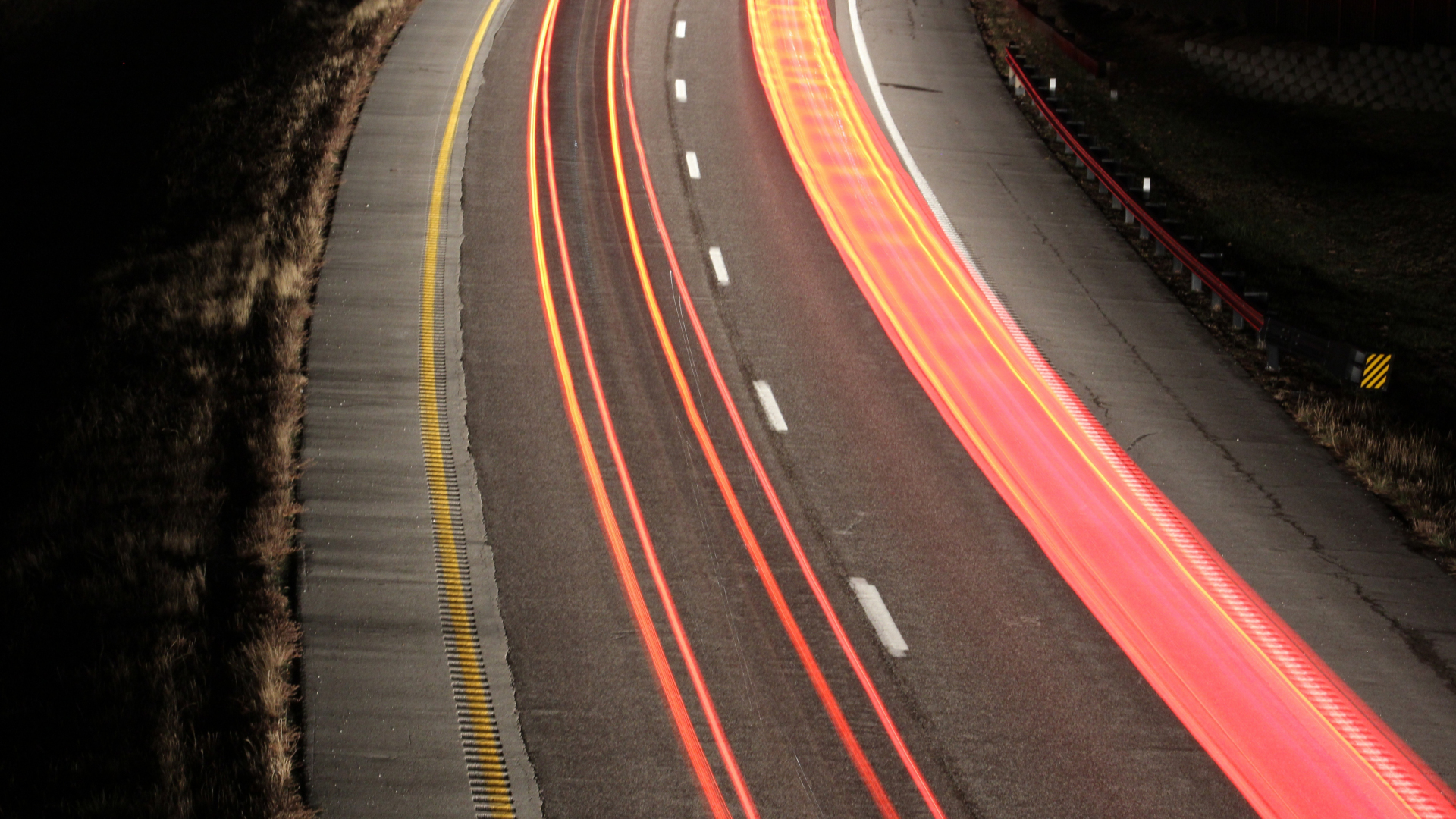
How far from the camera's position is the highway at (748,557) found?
9.20m

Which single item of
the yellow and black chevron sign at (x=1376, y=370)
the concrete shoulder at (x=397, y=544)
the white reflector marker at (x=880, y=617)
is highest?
the yellow and black chevron sign at (x=1376, y=370)

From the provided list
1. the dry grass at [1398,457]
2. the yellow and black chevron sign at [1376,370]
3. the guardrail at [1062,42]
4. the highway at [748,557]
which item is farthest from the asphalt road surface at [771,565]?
the guardrail at [1062,42]

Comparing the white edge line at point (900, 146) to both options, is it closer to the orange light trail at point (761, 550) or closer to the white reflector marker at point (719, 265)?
the white reflector marker at point (719, 265)

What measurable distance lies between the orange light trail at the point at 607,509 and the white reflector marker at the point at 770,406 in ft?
5.73

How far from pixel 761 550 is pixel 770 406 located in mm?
2705

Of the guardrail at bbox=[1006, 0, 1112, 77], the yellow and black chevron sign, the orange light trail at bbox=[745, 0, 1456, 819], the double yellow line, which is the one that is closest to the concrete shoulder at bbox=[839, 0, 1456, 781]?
Result: the orange light trail at bbox=[745, 0, 1456, 819]

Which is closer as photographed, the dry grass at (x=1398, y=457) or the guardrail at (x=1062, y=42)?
the dry grass at (x=1398, y=457)

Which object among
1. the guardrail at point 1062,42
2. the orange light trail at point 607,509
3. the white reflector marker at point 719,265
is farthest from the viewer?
the guardrail at point 1062,42

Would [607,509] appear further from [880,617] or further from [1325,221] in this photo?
[1325,221]

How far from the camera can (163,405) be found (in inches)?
524

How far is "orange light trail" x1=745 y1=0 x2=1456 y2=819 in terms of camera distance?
9.32 metres

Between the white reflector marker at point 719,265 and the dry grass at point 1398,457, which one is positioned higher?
the white reflector marker at point 719,265

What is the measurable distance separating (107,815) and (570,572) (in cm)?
412

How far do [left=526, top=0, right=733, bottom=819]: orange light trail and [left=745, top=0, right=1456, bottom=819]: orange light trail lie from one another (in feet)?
12.2
